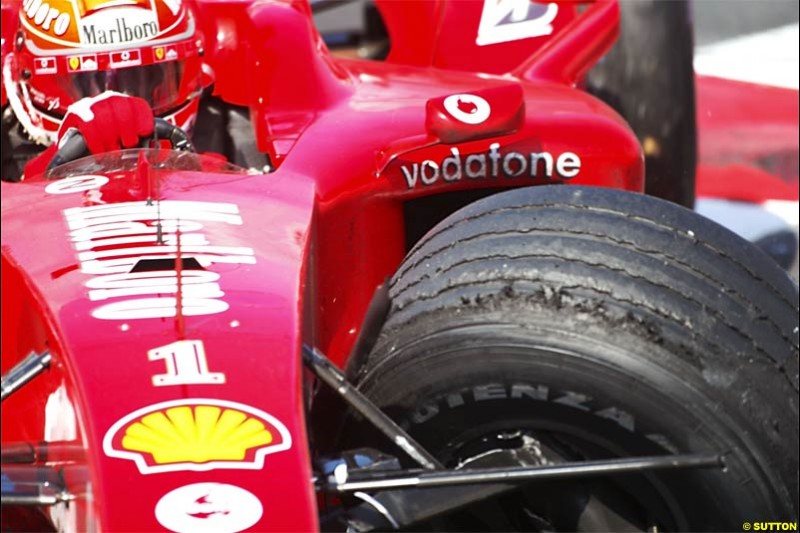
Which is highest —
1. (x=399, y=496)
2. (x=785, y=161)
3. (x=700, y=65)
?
Answer: (x=700, y=65)

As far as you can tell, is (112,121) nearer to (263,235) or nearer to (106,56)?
(106,56)

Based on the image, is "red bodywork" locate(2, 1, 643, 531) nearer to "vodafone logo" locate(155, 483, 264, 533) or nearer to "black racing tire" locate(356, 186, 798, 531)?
"vodafone logo" locate(155, 483, 264, 533)

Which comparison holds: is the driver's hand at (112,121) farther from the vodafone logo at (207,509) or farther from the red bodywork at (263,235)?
the vodafone logo at (207,509)

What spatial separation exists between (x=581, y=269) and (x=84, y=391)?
2.58ft

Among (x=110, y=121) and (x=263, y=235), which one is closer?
(x=263, y=235)

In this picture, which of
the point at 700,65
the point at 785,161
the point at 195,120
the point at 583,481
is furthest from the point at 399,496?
the point at 700,65

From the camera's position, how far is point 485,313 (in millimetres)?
2457

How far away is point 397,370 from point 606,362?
348mm

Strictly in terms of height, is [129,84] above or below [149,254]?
above

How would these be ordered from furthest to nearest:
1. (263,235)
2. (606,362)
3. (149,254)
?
(263,235), (149,254), (606,362)

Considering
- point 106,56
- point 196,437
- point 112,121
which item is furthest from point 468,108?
point 196,437

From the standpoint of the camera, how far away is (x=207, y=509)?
6.78 ft

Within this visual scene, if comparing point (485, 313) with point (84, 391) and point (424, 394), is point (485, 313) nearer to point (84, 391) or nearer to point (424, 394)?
point (424, 394)

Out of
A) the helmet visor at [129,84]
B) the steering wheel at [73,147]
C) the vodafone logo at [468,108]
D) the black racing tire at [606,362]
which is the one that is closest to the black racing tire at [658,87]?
the vodafone logo at [468,108]
